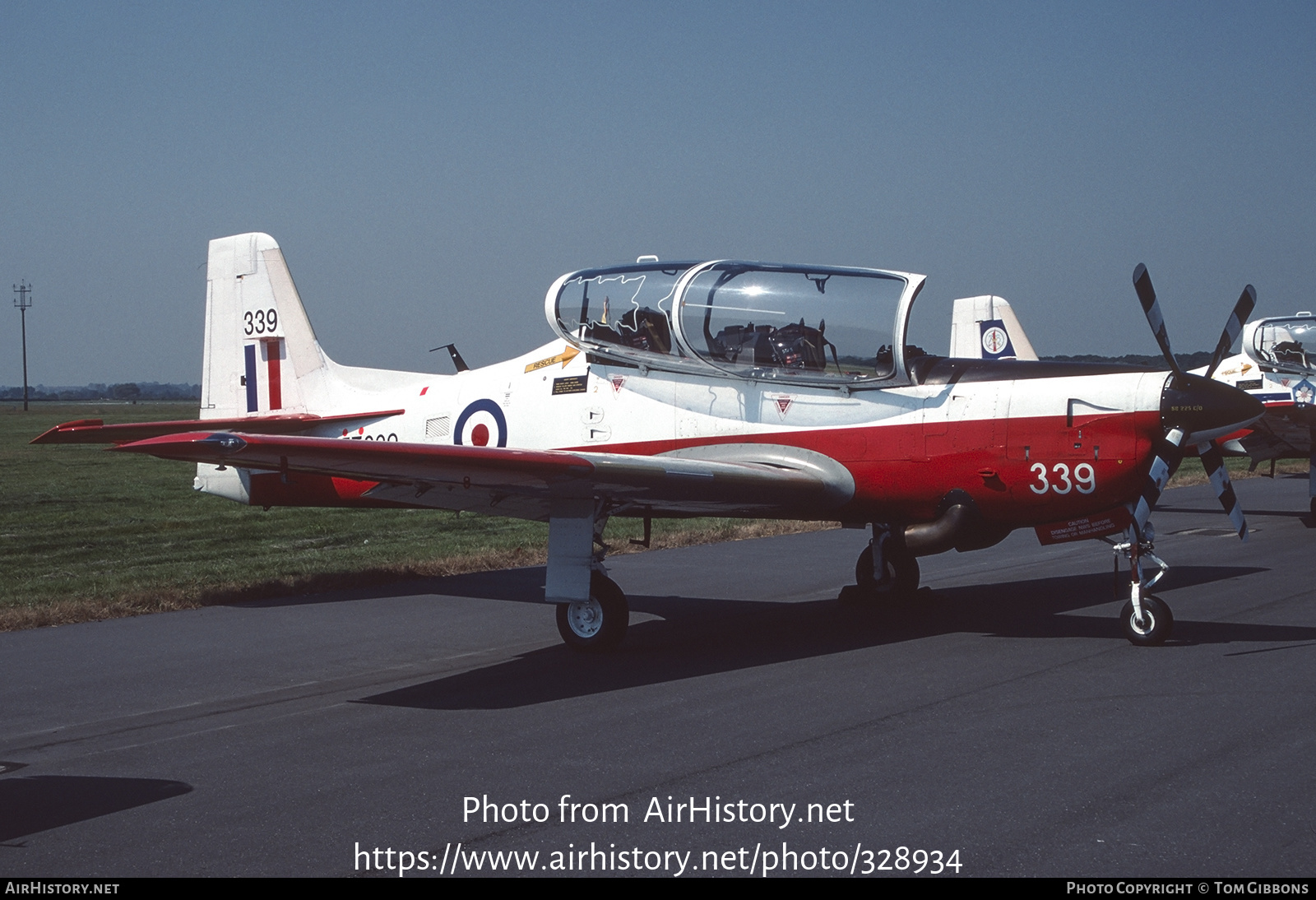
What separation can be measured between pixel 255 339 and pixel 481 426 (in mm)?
3127

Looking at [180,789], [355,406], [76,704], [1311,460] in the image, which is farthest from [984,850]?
[1311,460]

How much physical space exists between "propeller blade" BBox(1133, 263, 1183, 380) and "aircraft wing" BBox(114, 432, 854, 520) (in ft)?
7.45

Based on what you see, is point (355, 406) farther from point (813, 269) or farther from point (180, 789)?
point (180, 789)

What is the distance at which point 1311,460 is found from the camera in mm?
16578

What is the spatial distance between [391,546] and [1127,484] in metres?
10.6

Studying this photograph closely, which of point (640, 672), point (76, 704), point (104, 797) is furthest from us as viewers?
point (640, 672)

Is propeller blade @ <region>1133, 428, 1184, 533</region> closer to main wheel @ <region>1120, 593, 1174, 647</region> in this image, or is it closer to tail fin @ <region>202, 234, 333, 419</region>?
main wheel @ <region>1120, 593, 1174, 647</region>

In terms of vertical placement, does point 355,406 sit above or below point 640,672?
above

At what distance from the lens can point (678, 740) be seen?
584 centimetres

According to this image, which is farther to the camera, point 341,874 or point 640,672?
point 640,672

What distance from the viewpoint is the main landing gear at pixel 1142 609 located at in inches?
309

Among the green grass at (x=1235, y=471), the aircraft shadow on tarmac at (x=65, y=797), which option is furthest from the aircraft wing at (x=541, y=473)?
the green grass at (x=1235, y=471)

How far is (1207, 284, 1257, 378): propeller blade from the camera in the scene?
8148 mm

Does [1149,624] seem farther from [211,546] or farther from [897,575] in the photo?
[211,546]
